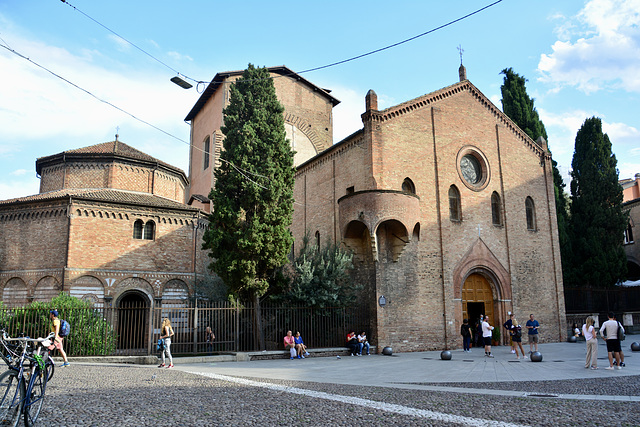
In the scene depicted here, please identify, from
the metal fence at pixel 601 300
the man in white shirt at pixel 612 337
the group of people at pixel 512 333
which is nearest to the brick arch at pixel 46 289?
the group of people at pixel 512 333

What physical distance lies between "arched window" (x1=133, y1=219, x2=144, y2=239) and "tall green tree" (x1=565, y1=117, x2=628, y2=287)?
2619 cm

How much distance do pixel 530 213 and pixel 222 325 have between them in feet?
54.4

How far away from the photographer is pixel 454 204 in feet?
70.1

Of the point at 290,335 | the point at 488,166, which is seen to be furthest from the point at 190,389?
the point at 488,166

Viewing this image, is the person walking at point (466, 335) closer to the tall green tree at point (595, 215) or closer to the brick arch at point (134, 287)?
the tall green tree at point (595, 215)

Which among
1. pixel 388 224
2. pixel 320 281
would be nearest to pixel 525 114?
pixel 388 224

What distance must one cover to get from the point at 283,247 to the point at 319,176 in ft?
23.4

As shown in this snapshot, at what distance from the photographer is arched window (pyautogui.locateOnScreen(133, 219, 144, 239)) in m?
25.2

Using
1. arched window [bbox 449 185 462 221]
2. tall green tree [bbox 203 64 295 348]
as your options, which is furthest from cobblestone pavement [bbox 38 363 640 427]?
arched window [bbox 449 185 462 221]

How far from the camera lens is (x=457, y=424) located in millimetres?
5816

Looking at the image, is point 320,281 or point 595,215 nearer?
point 320,281

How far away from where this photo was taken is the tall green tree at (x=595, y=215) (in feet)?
94.3

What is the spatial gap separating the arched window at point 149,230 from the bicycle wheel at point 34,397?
20.5 meters

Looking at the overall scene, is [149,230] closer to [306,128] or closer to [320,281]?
[320,281]
